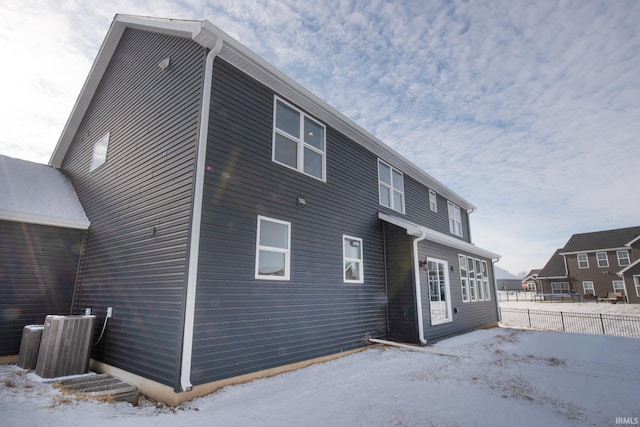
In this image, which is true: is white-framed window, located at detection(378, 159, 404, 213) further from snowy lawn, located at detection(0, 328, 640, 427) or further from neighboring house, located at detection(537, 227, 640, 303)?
neighboring house, located at detection(537, 227, 640, 303)

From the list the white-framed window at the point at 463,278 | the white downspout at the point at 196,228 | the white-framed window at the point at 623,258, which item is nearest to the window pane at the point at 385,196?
the white-framed window at the point at 463,278

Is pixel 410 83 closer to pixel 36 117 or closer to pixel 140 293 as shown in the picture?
pixel 140 293

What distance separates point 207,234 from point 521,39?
928cm

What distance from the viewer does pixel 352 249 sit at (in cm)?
920

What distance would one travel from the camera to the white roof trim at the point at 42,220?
7.30m

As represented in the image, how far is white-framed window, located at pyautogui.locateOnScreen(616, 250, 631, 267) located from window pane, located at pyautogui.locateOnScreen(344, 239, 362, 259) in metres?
38.2

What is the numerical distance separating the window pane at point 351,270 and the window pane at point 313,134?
3.19 meters

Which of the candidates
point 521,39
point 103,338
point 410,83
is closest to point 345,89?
point 410,83

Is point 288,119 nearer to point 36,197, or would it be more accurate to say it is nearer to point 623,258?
point 36,197

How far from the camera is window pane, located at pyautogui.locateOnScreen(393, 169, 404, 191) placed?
12.0 metres

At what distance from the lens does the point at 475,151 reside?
14.5 metres

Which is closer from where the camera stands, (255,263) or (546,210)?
(255,263)

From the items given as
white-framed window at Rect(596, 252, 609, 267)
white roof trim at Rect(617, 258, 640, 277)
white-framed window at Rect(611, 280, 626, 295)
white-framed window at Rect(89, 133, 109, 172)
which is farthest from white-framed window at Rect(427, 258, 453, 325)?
white-framed window at Rect(596, 252, 609, 267)

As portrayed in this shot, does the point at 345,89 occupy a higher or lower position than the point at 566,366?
higher
